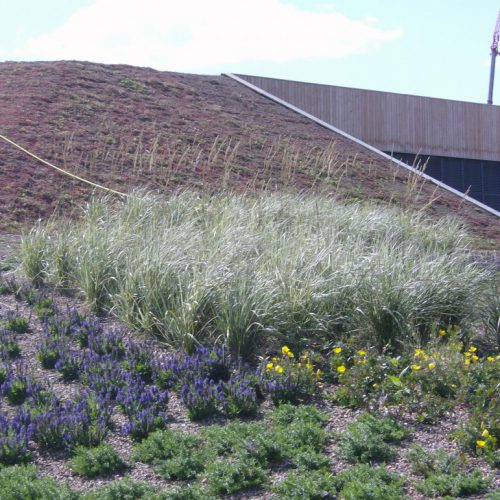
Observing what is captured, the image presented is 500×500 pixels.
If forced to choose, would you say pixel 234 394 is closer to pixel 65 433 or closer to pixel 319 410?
pixel 319 410

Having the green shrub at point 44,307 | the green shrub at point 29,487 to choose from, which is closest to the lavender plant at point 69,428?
the green shrub at point 29,487

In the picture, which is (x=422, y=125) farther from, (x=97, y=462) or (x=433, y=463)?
(x=97, y=462)

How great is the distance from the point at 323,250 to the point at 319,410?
85.5 inches

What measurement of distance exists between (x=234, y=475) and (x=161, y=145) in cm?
1271

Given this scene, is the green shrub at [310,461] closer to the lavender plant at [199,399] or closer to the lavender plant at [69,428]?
the lavender plant at [199,399]

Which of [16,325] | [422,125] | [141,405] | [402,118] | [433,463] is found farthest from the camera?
[422,125]

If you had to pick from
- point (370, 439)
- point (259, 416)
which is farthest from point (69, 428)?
point (370, 439)

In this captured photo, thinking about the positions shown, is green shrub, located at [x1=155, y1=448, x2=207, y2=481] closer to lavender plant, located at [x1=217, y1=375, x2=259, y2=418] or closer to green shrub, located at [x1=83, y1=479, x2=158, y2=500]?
green shrub, located at [x1=83, y1=479, x2=158, y2=500]

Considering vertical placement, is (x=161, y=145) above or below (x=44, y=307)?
above

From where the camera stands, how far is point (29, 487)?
175 inches

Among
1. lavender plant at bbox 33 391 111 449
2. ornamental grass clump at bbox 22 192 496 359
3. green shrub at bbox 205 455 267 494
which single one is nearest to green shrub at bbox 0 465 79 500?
lavender plant at bbox 33 391 111 449

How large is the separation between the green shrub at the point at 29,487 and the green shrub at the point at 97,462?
0.60 ft

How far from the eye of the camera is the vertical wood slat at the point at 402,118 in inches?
999

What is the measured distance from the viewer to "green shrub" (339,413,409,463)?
4.87 metres
